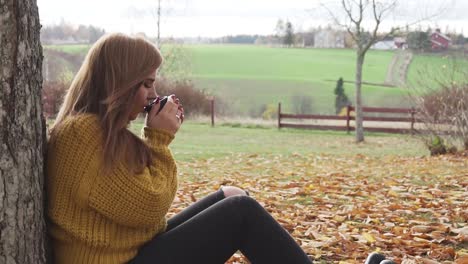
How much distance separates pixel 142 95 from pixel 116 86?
4.5 inches

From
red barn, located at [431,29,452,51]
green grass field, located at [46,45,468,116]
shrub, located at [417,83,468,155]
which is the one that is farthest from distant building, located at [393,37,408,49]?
shrub, located at [417,83,468,155]

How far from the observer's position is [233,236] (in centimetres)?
243

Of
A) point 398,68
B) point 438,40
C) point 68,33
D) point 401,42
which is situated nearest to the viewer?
point 438,40

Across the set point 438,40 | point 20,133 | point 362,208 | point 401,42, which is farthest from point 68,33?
point 20,133

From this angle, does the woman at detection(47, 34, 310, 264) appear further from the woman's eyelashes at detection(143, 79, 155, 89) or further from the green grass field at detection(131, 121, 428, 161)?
the green grass field at detection(131, 121, 428, 161)

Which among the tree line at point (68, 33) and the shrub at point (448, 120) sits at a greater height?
the tree line at point (68, 33)

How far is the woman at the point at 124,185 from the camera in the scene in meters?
2.16

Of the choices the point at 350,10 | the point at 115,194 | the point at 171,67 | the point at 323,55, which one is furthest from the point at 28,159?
the point at 323,55

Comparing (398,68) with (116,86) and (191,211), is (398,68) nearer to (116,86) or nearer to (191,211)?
(191,211)

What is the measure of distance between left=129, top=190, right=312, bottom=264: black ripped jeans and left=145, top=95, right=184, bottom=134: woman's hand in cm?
35

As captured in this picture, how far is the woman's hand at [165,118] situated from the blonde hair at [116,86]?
109 millimetres

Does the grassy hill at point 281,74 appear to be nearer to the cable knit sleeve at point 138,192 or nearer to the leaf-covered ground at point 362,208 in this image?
the leaf-covered ground at point 362,208

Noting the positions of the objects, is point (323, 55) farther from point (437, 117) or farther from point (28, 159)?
point (28, 159)

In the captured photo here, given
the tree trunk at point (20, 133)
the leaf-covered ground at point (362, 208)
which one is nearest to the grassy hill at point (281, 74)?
the leaf-covered ground at point (362, 208)
